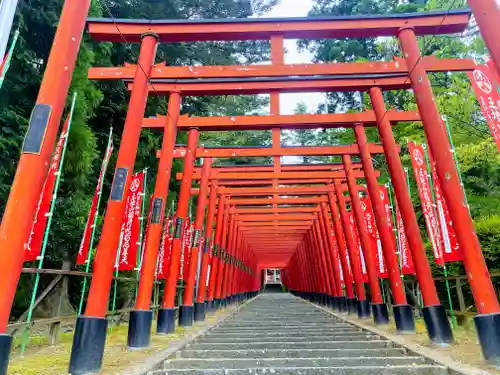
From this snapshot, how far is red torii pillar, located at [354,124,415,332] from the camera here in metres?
6.84

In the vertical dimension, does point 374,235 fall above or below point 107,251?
above

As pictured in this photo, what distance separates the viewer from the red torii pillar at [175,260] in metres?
7.38

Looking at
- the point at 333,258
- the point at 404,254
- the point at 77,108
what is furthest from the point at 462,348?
the point at 333,258

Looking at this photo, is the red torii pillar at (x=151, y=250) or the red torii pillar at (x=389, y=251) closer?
the red torii pillar at (x=151, y=250)

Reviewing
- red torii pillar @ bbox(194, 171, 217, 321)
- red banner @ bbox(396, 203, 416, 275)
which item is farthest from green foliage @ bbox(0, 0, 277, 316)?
red banner @ bbox(396, 203, 416, 275)

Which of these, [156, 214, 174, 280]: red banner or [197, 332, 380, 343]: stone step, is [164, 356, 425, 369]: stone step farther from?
[156, 214, 174, 280]: red banner

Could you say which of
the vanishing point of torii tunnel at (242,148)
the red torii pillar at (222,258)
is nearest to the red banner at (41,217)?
the vanishing point of torii tunnel at (242,148)

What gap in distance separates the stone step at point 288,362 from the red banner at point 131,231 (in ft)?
12.6

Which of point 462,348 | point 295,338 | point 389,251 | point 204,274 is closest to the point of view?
point 462,348

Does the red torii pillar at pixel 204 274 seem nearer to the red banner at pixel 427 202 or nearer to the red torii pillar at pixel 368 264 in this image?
the red torii pillar at pixel 368 264

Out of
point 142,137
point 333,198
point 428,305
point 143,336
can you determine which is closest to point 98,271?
point 143,336

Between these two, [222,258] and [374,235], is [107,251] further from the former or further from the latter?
[222,258]

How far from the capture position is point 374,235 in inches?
403

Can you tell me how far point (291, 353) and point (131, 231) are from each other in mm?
4571
